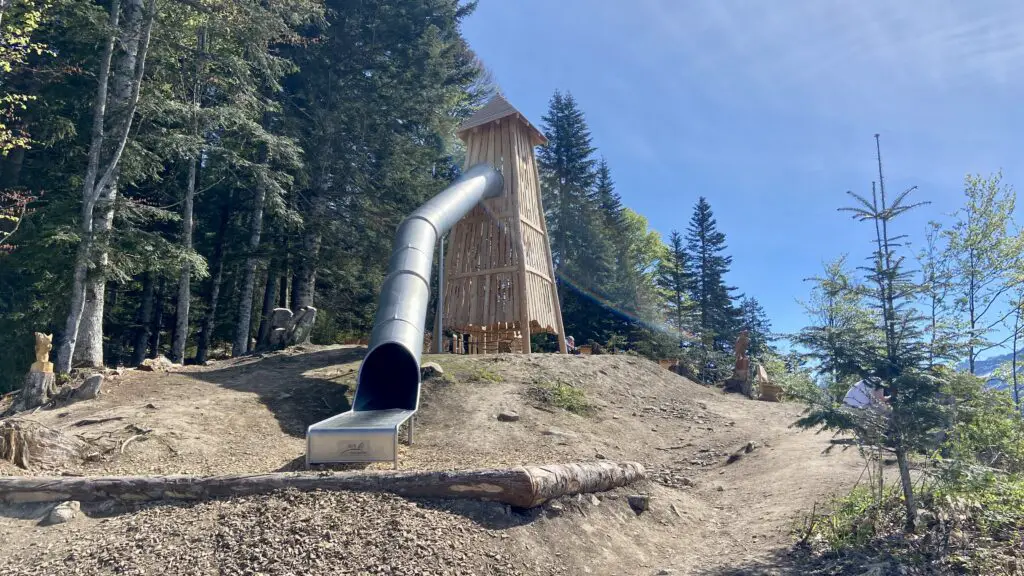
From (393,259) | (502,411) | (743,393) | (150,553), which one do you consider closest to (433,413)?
(502,411)

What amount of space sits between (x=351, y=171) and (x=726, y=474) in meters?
14.8

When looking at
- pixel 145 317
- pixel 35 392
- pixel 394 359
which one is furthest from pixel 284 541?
pixel 145 317

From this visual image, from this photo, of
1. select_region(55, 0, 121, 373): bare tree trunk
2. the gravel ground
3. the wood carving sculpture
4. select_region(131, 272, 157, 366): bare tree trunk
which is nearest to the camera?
the gravel ground

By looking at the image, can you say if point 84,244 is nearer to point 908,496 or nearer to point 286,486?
point 286,486

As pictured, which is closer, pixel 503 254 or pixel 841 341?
pixel 841 341

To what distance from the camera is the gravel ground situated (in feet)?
14.4

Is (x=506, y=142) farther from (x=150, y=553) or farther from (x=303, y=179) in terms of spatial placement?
(x=150, y=553)

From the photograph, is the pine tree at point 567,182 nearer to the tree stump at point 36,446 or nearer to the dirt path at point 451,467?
the dirt path at point 451,467

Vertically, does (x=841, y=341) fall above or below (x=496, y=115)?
below

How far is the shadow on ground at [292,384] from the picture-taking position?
32.1 feet

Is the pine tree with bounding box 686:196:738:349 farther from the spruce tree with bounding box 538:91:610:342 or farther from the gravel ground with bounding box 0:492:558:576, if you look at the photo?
the gravel ground with bounding box 0:492:558:576

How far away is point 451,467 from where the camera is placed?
6879mm

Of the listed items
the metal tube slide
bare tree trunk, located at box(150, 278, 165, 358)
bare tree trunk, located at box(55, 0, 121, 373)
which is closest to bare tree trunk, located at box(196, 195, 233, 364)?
bare tree trunk, located at box(150, 278, 165, 358)

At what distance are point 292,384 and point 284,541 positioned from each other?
6.79 m
